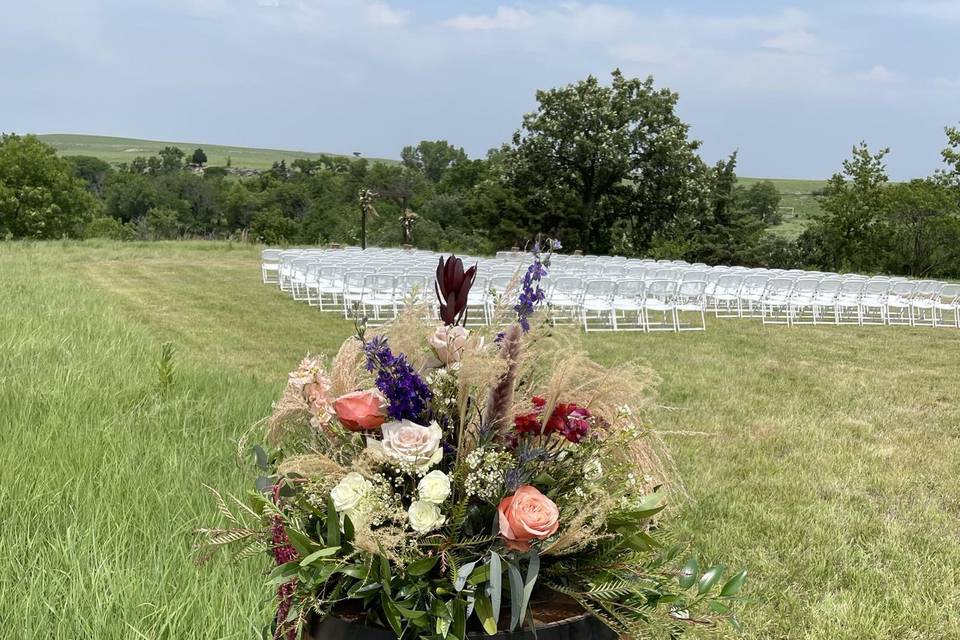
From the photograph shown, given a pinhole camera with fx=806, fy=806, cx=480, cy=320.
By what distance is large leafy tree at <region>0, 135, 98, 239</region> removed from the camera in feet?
171

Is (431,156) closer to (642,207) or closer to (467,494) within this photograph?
(642,207)

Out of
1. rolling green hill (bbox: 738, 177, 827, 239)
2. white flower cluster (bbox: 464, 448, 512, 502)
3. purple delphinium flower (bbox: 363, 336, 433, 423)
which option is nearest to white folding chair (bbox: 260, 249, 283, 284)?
purple delphinium flower (bbox: 363, 336, 433, 423)

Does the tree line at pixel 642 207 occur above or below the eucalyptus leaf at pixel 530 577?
above

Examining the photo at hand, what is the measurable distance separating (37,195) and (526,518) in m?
59.1

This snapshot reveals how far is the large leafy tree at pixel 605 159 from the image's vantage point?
35688 millimetres

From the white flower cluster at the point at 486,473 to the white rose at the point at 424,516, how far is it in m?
0.07

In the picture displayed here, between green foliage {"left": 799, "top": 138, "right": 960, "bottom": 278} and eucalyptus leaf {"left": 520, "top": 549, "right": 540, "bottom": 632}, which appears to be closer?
eucalyptus leaf {"left": 520, "top": 549, "right": 540, "bottom": 632}

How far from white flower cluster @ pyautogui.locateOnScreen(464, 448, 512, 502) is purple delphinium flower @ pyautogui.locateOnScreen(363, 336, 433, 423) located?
5.9 inches

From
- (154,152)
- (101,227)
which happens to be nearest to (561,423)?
(101,227)

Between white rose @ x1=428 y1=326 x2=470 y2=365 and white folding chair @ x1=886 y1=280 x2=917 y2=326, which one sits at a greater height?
white rose @ x1=428 y1=326 x2=470 y2=365

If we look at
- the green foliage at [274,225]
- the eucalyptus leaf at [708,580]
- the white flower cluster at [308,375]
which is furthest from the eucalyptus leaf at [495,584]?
the green foliage at [274,225]

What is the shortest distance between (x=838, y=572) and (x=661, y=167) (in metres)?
34.1

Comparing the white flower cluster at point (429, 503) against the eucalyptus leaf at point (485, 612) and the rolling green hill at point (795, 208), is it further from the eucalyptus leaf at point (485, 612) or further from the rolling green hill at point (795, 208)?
the rolling green hill at point (795, 208)

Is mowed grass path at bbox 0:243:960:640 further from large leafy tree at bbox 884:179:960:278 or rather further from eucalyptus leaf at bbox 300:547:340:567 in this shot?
large leafy tree at bbox 884:179:960:278
